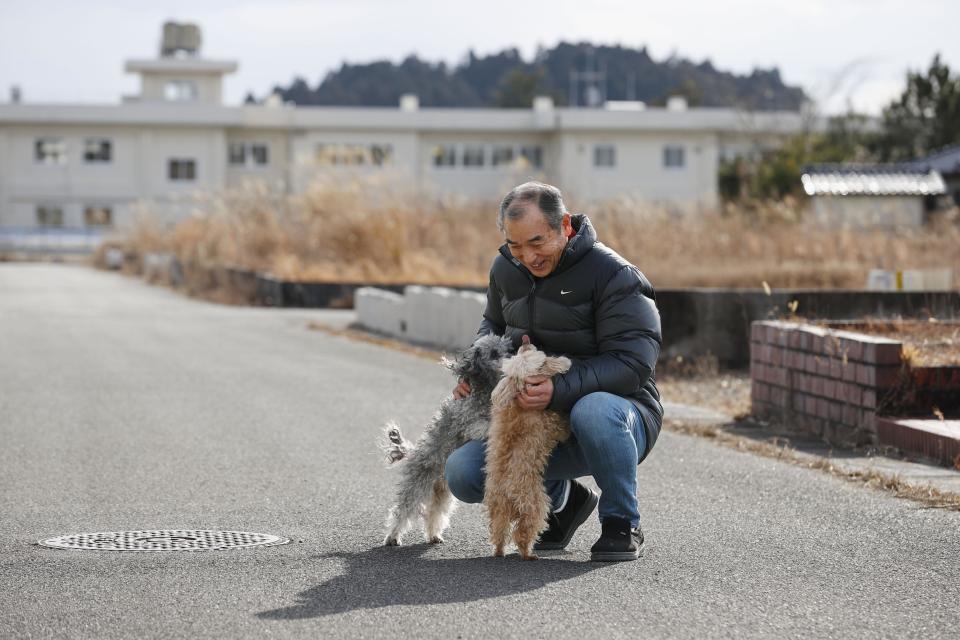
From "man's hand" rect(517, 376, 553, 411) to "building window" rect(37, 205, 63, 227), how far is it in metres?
65.0

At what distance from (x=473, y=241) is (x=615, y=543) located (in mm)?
22679

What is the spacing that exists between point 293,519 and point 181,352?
9.76 meters

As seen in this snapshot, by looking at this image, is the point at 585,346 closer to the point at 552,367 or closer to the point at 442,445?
the point at 552,367

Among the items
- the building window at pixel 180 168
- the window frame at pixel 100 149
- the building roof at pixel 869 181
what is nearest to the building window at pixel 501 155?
the building window at pixel 180 168

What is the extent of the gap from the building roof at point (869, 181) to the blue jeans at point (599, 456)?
1029 inches

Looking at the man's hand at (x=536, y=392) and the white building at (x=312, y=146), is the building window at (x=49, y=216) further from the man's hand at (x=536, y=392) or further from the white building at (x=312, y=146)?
the man's hand at (x=536, y=392)

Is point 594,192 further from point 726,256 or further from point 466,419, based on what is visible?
point 466,419

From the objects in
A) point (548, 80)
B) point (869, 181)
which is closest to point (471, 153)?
point (869, 181)

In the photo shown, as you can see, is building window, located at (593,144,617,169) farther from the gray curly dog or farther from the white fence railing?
the gray curly dog

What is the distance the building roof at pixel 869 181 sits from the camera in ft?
104

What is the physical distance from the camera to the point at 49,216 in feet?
221

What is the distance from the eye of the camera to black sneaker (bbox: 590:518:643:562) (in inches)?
228

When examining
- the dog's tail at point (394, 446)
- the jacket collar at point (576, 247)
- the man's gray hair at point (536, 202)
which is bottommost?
the dog's tail at point (394, 446)

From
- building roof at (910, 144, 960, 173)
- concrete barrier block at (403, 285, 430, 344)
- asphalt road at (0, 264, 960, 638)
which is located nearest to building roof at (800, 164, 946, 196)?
building roof at (910, 144, 960, 173)
